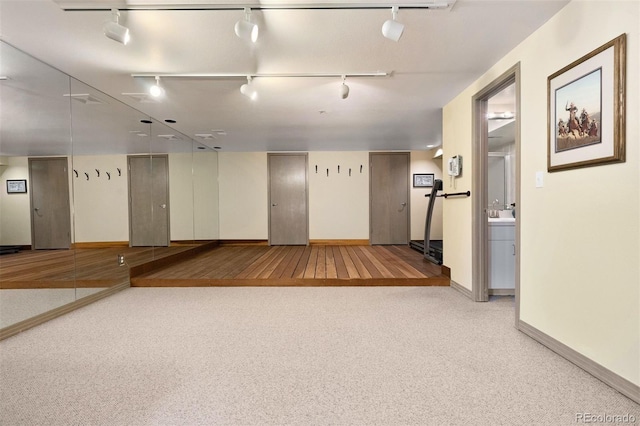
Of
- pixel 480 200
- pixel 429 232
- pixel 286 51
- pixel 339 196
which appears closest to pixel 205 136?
pixel 339 196

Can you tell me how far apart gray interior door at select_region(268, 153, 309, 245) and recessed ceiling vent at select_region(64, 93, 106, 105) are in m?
3.77

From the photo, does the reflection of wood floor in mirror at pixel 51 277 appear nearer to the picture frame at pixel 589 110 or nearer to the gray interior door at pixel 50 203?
the gray interior door at pixel 50 203

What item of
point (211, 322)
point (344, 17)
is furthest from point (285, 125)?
point (211, 322)

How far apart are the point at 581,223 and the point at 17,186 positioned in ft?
14.2

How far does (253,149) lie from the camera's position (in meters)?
6.56

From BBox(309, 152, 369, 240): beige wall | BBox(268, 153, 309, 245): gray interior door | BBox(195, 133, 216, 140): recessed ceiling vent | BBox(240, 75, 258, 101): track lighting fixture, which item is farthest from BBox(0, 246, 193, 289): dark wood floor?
BBox(309, 152, 369, 240): beige wall

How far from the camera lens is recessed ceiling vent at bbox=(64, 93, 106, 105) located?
116 inches

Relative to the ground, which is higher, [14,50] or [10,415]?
[14,50]

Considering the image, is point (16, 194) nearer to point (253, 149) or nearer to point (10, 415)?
point (10, 415)

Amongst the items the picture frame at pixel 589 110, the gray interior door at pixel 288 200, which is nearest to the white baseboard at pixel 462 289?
the picture frame at pixel 589 110

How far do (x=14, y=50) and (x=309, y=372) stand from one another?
11.1 feet

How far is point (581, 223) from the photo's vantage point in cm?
182

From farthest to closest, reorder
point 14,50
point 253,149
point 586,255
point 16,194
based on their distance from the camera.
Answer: point 253,149, point 16,194, point 14,50, point 586,255

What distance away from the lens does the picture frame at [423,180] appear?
679 centimetres
